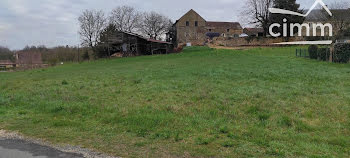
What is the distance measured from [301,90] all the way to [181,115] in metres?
5.19

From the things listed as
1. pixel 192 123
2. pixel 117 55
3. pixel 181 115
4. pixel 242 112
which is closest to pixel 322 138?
pixel 242 112

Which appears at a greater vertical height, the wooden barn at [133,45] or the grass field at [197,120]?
the wooden barn at [133,45]

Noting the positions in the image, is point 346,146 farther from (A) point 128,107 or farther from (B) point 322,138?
(A) point 128,107

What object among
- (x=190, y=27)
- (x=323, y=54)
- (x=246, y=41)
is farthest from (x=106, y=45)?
(x=323, y=54)

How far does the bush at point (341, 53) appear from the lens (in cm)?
2100

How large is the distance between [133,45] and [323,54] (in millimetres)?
35965

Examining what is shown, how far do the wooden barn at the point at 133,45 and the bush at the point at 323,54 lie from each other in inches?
1320

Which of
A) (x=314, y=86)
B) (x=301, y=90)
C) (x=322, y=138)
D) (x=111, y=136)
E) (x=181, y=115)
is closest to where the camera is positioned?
(x=322, y=138)

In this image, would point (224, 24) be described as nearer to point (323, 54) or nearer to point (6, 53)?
point (323, 54)

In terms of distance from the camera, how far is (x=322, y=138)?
506 cm

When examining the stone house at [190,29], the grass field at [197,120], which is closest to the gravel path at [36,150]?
the grass field at [197,120]

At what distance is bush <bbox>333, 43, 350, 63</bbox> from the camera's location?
827 inches

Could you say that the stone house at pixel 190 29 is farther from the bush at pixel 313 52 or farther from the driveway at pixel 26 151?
the driveway at pixel 26 151

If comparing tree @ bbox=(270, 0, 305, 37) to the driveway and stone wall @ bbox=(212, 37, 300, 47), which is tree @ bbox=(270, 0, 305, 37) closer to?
stone wall @ bbox=(212, 37, 300, 47)
